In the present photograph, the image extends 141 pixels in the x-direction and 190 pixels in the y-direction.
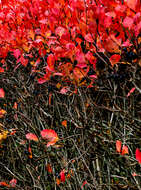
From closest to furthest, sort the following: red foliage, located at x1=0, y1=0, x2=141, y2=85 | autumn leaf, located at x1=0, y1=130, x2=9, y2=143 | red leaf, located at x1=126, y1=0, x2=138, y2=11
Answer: red leaf, located at x1=126, y1=0, x2=138, y2=11
red foliage, located at x1=0, y1=0, x2=141, y2=85
autumn leaf, located at x1=0, y1=130, x2=9, y2=143

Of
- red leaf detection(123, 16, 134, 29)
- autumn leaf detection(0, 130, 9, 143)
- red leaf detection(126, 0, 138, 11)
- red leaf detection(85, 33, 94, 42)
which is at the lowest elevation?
autumn leaf detection(0, 130, 9, 143)

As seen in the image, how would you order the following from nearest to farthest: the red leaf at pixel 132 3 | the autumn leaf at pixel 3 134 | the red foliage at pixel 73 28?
the red leaf at pixel 132 3 → the red foliage at pixel 73 28 → the autumn leaf at pixel 3 134

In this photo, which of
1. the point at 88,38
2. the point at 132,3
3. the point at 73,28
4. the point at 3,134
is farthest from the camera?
the point at 3,134

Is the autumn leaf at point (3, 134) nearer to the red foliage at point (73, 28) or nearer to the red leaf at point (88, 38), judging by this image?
the red foliage at point (73, 28)

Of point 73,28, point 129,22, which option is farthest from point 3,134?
point 129,22

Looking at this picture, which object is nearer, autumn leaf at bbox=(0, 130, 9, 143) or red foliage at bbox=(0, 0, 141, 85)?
red foliage at bbox=(0, 0, 141, 85)

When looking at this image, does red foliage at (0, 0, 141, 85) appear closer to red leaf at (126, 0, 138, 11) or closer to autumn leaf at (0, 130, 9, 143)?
red leaf at (126, 0, 138, 11)

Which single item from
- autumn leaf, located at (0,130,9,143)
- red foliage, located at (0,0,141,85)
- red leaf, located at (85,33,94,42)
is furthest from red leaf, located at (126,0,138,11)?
autumn leaf, located at (0,130,9,143)

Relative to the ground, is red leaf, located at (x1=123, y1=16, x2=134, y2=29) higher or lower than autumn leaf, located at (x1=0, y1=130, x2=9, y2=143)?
higher

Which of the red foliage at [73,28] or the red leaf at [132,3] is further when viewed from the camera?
the red foliage at [73,28]

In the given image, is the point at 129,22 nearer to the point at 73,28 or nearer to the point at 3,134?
the point at 73,28

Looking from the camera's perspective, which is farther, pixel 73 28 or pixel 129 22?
pixel 73 28

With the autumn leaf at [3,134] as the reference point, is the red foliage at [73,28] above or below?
above

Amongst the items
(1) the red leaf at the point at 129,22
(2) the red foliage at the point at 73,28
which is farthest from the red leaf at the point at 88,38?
(1) the red leaf at the point at 129,22
